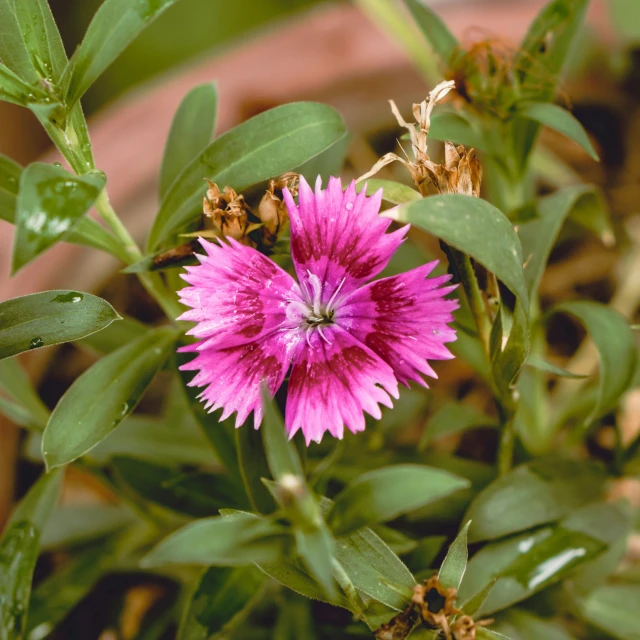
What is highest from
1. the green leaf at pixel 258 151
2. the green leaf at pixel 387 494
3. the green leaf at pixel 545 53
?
the green leaf at pixel 258 151

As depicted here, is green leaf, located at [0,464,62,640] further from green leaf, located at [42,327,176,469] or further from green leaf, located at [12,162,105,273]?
green leaf, located at [12,162,105,273]

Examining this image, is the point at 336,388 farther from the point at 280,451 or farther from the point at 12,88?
the point at 12,88

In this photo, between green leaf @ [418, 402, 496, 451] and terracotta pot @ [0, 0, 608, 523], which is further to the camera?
terracotta pot @ [0, 0, 608, 523]

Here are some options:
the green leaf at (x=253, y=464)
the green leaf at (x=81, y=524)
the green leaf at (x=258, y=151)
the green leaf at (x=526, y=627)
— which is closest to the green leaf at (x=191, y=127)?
the green leaf at (x=258, y=151)

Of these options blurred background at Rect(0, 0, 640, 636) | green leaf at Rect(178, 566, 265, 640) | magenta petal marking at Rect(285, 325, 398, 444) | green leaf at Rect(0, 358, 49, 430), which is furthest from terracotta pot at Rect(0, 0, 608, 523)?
magenta petal marking at Rect(285, 325, 398, 444)

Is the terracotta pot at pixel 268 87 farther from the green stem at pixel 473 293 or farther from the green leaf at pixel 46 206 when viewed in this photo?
the green stem at pixel 473 293

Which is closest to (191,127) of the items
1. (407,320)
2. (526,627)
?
(407,320)
